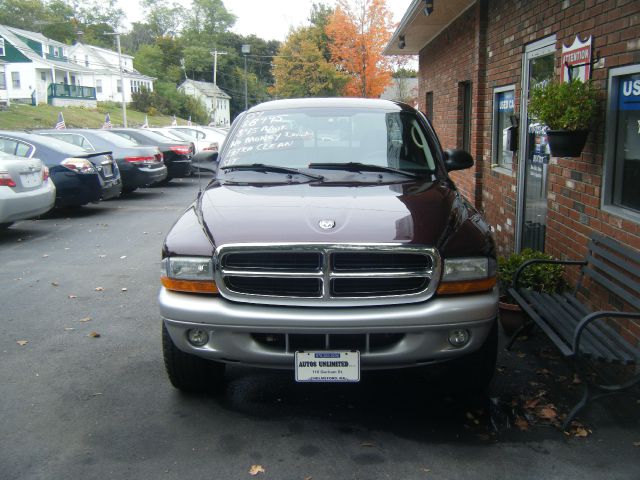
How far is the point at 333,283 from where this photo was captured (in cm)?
357

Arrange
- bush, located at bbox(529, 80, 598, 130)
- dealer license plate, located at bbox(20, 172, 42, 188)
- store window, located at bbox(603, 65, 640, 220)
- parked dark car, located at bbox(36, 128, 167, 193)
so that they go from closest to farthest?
store window, located at bbox(603, 65, 640, 220) < bush, located at bbox(529, 80, 598, 130) < dealer license plate, located at bbox(20, 172, 42, 188) < parked dark car, located at bbox(36, 128, 167, 193)

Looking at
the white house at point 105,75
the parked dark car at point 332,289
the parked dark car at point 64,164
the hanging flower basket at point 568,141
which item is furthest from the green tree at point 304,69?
the parked dark car at point 332,289

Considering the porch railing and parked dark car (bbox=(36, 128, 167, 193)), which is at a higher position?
the porch railing

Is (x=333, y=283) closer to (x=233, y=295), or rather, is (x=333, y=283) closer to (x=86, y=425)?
(x=233, y=295)

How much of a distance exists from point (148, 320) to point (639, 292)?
3931 millimetres

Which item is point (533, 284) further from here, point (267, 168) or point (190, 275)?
point (190, 275)

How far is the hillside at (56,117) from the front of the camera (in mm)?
42016

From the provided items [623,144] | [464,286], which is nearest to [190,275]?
[464,286]

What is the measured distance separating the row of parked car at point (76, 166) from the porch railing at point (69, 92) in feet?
153

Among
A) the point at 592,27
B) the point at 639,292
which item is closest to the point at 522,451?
the point at 639,292

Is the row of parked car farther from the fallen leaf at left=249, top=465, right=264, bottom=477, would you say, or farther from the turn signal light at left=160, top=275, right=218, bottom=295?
the fallen leaf at left=249, top=465, right=264, bottom=477

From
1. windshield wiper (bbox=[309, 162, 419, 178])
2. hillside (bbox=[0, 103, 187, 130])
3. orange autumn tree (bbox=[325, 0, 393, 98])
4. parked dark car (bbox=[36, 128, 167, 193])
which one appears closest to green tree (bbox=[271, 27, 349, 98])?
orange autumn tree (bbox=[325, 0, 393, 98])

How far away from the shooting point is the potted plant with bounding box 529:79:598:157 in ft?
15.9

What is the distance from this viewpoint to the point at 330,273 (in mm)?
3545
